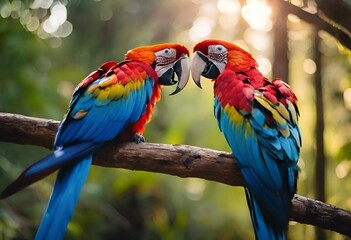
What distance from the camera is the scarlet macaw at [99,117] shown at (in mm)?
1131

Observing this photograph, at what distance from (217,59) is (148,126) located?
7.52 ft

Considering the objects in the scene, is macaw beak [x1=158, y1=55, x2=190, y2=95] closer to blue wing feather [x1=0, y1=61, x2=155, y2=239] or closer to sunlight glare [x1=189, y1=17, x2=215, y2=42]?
blue wing feather [x1=0, y1=61, x2=155, y2=239]

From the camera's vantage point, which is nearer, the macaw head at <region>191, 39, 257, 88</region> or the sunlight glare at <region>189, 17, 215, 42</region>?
the macaw head at <region>191, 39, 257, 88</region>

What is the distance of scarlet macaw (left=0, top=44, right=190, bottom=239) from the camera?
1.13 meters

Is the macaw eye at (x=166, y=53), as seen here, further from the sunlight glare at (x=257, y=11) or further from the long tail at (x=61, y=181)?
the long tail at (x=61, y=181)

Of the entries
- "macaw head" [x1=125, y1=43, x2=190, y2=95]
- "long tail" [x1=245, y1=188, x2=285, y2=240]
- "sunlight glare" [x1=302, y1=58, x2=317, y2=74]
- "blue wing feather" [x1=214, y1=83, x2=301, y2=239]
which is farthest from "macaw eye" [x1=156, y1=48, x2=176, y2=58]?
"sunlight glare" [x1=302, y1=58, x2=317, y2=74]

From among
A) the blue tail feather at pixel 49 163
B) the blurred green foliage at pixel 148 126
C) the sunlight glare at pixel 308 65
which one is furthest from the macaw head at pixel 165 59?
the sunlight glare at pixel 308 65

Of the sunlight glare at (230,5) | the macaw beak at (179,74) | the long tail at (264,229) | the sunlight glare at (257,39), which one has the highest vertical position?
the sunlight glare at (257,39)

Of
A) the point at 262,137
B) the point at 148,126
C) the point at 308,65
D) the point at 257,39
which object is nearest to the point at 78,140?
the point at 262,137

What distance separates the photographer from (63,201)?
115cm

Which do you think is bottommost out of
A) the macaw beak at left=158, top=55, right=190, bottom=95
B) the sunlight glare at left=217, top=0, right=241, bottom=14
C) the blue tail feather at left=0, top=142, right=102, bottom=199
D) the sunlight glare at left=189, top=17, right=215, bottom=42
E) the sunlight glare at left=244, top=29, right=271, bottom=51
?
the blue tail feather at left=0, top=142, right=102, bottom=199

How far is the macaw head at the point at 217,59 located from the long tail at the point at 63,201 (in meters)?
0.49

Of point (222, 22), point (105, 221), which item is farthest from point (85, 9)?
point (105, 221)

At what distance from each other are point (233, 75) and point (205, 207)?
2.82 m
